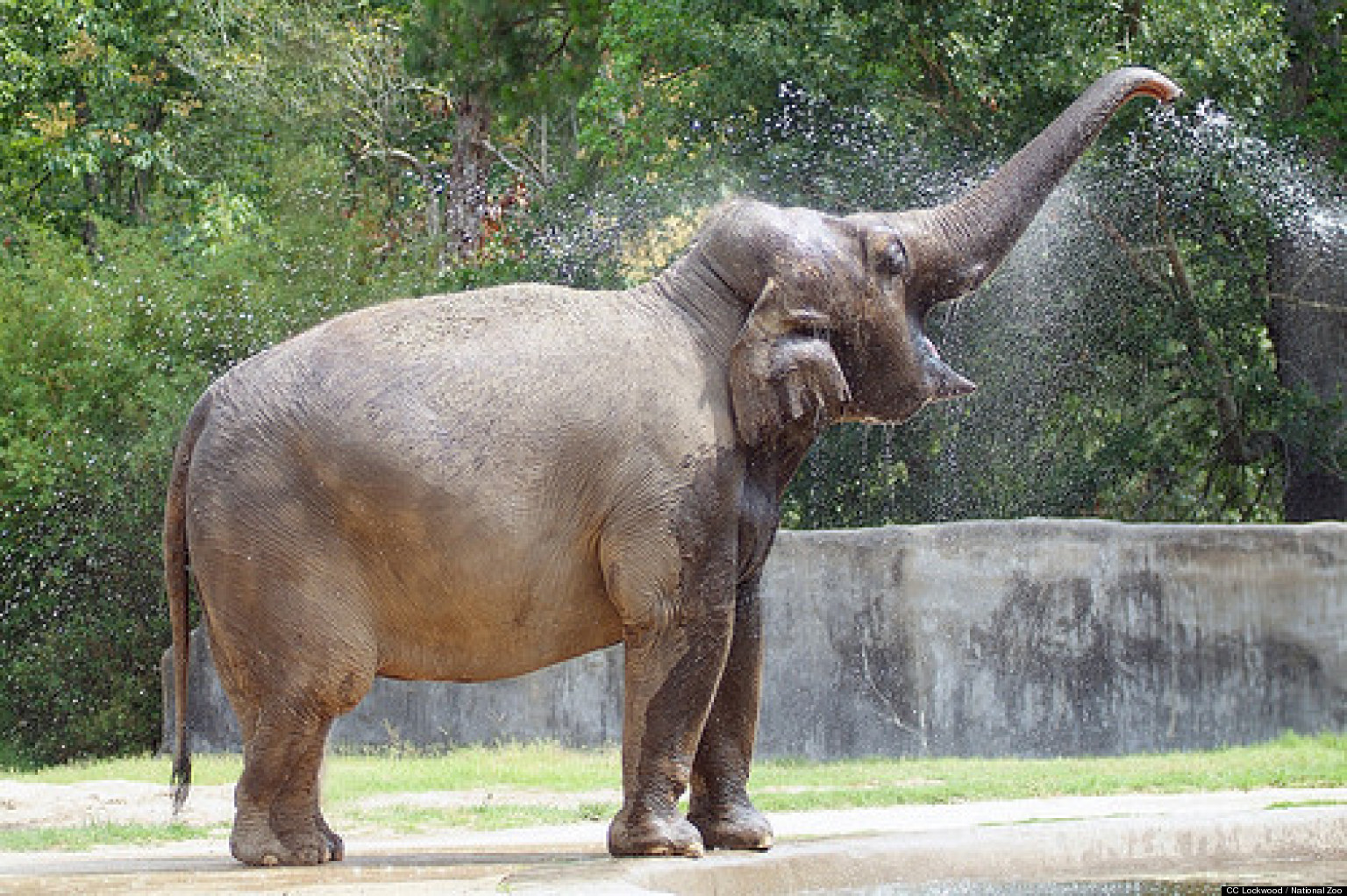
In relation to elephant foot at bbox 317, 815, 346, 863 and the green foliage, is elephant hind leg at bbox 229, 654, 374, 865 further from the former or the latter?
the green foliage

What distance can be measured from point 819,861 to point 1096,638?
7.22 m

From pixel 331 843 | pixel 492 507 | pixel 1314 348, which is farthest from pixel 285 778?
pixel 1314 348

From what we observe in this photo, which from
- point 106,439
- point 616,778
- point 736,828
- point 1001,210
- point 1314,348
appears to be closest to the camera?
point 736,828

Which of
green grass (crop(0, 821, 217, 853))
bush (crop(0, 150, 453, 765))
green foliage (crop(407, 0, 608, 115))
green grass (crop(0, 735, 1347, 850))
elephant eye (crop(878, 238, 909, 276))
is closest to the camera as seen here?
elephant eye (crop(878, 238, 909, 276))

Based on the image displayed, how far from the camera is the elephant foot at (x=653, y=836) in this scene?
263 inches

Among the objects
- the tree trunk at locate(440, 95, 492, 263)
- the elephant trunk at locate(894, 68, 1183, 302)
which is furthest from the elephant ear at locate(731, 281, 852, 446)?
the tree trunk at locate(440, 95, 492, 263)

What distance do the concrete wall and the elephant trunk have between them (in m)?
6.38

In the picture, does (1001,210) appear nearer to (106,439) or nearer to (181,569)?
(181,569)

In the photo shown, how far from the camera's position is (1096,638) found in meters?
13.5

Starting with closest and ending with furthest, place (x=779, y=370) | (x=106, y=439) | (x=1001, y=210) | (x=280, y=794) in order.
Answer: (x=280, y=794)
(x=779, y=370)
(x=1001, y=210)
(x=106, y=439)

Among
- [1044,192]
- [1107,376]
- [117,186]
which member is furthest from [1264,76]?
[117,186]

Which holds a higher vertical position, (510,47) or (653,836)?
(510,47)

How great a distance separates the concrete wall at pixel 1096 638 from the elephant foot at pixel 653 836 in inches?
272

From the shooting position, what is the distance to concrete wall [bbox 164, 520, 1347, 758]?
1345cm
